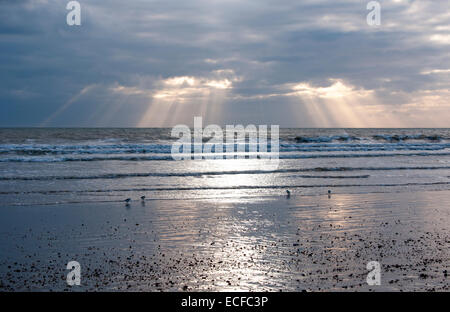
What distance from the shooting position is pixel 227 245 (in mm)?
9500

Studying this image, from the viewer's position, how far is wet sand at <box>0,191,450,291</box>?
283 inches

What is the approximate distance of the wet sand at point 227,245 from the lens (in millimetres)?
7199
